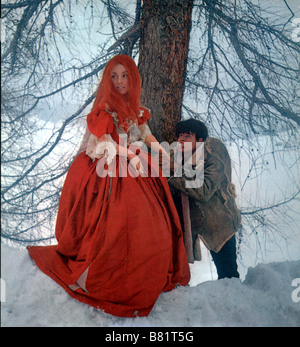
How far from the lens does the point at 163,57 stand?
1780mm

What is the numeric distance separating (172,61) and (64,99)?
70 cm

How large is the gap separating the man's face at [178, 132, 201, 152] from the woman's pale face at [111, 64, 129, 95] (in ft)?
1.32

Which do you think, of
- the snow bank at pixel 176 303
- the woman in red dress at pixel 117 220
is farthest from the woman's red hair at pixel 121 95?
the snow bank at pixel 176 303

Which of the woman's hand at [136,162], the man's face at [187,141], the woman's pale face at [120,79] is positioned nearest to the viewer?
the woman's hand at [136,162]

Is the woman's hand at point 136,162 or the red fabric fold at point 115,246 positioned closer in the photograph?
the red fabric fold at point 115,246

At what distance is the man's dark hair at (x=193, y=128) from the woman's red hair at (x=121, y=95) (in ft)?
0.89

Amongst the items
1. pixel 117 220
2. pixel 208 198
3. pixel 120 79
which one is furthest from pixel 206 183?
pixel 120 79

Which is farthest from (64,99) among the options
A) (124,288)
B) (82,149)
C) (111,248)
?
(124,288)

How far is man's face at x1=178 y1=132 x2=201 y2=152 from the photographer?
1.69 meters

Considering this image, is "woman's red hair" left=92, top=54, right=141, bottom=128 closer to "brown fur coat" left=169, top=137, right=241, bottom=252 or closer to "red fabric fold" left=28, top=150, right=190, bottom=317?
"red fabric fold" left=28, top=150, right=190, bottom=317

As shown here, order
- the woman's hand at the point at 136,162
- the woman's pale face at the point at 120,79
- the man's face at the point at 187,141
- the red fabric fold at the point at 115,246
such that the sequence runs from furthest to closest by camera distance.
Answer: the man's face at the point at 187,141
the woman's pale face at the point at 120,79
the woman's hand at the point at 136,162
the red fabric fold at the point at 115,246

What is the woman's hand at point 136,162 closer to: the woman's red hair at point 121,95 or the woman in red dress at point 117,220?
the woman in red dress at point 117,220

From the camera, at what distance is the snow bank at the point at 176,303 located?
1.37 metres

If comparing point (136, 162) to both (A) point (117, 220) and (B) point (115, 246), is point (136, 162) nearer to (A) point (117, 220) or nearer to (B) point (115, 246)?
(A) point (117, 220)
